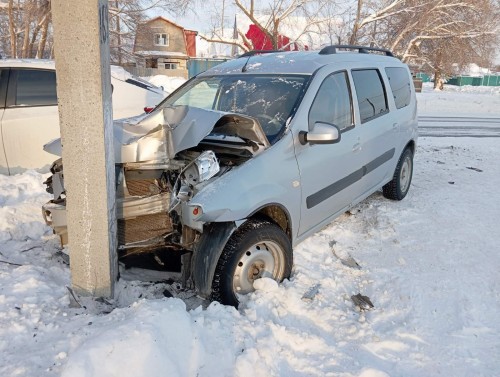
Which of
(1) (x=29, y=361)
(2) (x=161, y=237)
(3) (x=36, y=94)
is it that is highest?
(3) (x=36, y=94)

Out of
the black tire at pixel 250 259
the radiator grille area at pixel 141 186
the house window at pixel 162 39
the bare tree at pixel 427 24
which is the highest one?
the house window at pixel 162 39

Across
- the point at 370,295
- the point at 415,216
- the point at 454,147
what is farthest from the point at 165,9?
the point at 370,295

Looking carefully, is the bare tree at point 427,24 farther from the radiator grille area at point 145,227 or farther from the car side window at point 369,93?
the radiator grille area at point 145,227

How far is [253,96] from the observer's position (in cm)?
406

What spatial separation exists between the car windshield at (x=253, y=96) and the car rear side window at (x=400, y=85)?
2128mm

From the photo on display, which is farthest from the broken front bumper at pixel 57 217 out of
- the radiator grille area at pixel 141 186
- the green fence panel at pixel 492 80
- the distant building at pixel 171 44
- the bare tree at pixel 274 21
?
the green fence panel at pixel 492 80

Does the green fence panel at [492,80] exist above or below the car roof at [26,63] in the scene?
above

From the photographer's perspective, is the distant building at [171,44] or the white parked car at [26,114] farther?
the distant building at [171,44]

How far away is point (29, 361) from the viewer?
2.26 meters

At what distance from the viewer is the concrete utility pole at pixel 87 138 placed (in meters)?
2.56

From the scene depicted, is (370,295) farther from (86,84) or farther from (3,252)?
(3,252)

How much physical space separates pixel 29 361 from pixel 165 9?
2061cm

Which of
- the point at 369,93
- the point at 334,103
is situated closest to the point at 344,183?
the point at 334,103

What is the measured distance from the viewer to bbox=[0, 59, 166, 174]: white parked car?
221 inches
